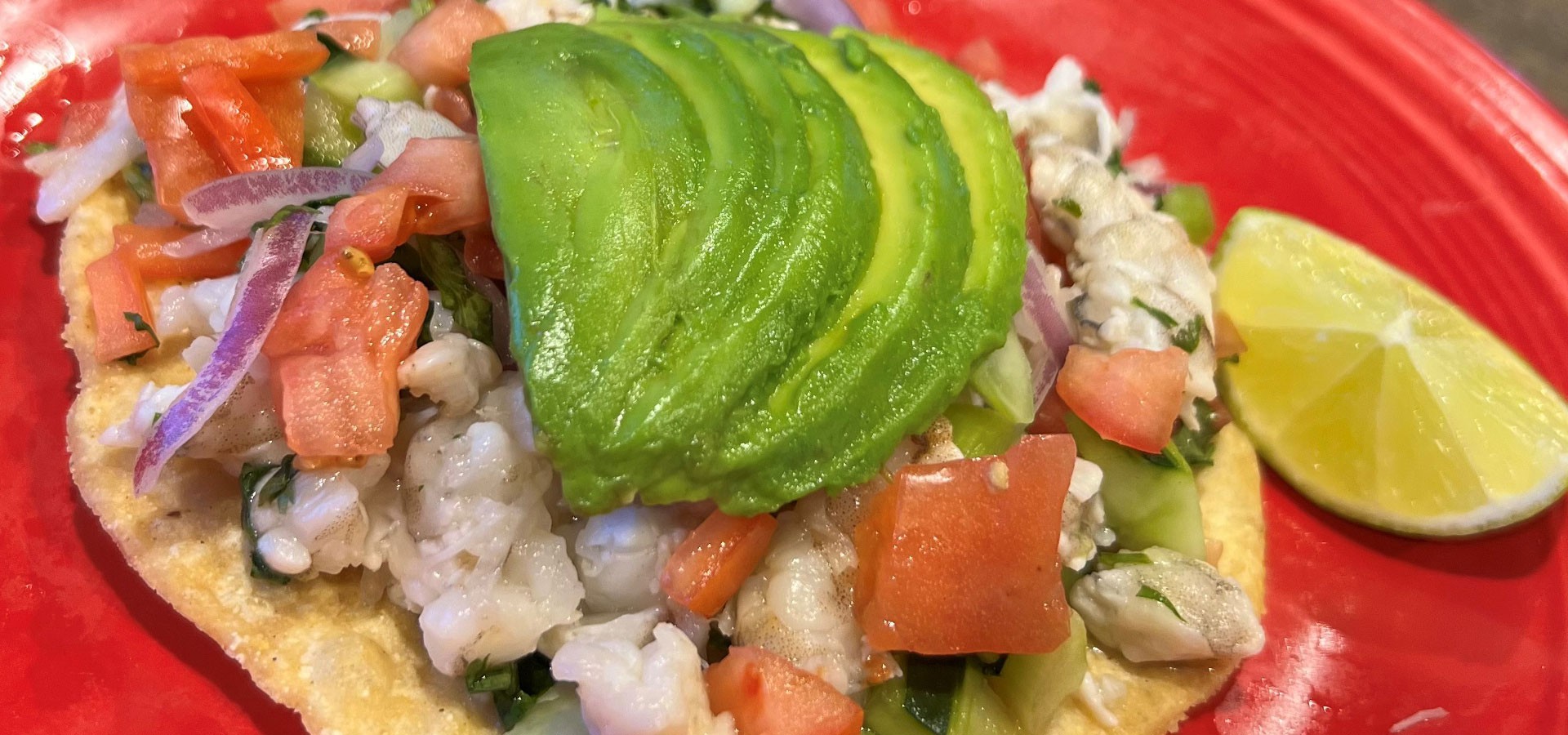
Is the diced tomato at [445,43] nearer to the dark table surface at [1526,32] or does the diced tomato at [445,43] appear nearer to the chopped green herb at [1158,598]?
the chopped green herb at [1158,598]

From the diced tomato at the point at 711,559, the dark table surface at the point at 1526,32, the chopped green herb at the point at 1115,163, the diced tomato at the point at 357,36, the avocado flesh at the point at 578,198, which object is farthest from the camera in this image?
the dark table surface at the point at 1526,32

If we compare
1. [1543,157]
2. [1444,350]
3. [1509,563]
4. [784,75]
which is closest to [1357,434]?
[1444,350]

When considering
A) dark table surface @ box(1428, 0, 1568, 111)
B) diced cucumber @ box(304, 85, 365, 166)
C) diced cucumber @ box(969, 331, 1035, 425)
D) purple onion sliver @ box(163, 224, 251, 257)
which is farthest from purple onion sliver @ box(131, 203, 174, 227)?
dark table surface @ box(1428, 0, 1568, 111)

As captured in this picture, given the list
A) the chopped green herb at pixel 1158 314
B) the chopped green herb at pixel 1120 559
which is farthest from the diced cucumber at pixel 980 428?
the chopped green herb at pixel 1158 314

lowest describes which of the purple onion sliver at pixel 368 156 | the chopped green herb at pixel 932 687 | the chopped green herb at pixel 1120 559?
the chopped green herb at pixel 932 687

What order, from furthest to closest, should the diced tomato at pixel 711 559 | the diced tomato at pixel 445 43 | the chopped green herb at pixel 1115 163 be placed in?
the chopped green herb at pixel 1115 163, the diced tomato at pixel 445 43, the diced tomato at pixel 711 559

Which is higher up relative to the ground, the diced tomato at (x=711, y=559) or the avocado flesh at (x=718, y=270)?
the avocado flesh at (x=718, y=270)
